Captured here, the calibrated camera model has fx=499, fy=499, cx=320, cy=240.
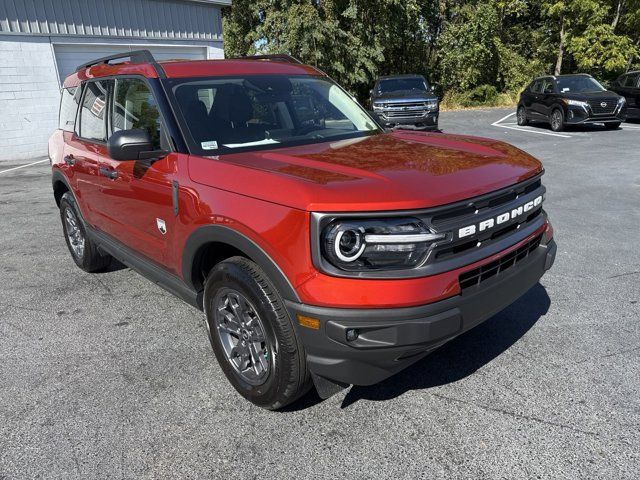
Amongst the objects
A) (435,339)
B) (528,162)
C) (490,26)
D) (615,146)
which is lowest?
(615,146)

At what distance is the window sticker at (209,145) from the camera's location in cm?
296

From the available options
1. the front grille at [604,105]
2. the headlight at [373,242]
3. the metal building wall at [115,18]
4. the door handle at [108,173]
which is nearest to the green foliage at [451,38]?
the metal building wall at [115,18]

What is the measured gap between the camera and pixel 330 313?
2143mm

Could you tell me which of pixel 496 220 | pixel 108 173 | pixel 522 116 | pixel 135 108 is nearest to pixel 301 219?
pixel 496 220

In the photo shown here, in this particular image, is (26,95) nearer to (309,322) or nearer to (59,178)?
(59,178)

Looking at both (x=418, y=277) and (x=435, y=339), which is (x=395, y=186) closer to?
(x=418, y=277)

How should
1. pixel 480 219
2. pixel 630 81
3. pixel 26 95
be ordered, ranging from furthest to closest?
pixel 630 81 → pixel 26 95 → pixel 480 219

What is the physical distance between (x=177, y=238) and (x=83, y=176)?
5.83 feet

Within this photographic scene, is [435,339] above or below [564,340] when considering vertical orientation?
above

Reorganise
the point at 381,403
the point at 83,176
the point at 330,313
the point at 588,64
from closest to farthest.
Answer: the point at 330,313 → the point at 381,403 → the point at 83,176 → the point at 588,64

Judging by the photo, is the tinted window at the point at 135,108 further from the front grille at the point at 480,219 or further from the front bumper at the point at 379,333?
the front grille at the point at 480,219

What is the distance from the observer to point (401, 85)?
14.6 meters

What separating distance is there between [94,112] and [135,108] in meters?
0.88

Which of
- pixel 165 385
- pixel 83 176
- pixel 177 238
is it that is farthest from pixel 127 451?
pixel 83 176
